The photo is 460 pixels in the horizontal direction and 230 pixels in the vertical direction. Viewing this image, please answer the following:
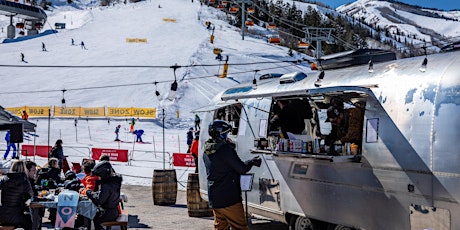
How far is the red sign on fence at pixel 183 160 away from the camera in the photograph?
2080 centimetres

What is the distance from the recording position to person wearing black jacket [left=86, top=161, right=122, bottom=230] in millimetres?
8117

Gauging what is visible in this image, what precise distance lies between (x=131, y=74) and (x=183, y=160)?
1434 inches

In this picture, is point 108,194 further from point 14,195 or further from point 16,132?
point 16,132

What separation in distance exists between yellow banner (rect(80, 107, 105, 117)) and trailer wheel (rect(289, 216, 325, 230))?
37.3 m

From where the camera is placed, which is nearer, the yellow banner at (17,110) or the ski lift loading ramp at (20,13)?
the yellow banner at (17,110)

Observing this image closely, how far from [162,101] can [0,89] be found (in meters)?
17.3

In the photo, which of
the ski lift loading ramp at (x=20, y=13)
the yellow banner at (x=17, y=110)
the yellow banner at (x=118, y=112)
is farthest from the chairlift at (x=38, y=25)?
the yellow banner at (x=118, y=112)

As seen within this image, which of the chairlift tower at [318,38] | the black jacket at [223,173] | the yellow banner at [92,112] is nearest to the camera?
the black jacket at [223,173]

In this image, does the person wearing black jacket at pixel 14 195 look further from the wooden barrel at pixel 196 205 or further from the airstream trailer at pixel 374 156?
the wooden barrel at pixel 196 205

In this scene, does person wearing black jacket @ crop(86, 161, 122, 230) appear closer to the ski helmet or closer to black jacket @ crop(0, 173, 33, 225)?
black jacket @ crop(0, 173, 33, 225)

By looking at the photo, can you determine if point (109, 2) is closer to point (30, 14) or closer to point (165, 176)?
point (30, 14)

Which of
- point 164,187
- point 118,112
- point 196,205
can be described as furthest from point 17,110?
point 196,205

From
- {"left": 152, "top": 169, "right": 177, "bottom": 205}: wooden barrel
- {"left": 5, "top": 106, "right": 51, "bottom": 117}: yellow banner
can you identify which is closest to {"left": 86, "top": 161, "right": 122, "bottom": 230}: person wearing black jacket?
{"left": 152, "top": 169, "right": 177, "bottom": 205}: wooden barrel

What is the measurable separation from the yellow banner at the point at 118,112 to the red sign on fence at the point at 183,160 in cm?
2276
